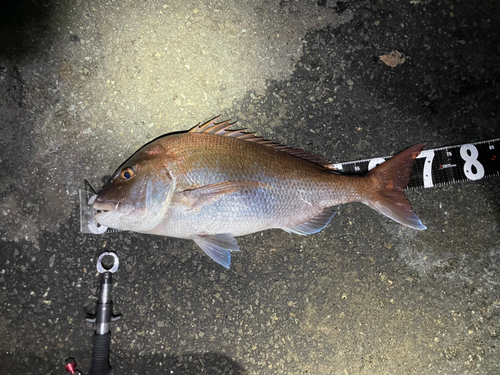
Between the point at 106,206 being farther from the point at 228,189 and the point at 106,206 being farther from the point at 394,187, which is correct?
the point at 394,187

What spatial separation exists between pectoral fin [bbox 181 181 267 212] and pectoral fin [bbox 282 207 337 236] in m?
0.59

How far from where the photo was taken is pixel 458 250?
2473mm

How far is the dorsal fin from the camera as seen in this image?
2.27 meters

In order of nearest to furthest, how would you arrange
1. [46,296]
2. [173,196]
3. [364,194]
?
1. [173,196]
2. [364,194]
3. [46,296]

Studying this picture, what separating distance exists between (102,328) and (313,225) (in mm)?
1805

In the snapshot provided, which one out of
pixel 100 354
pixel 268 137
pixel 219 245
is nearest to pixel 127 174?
pixel 219 245

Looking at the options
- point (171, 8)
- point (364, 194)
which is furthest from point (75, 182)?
point (364, 194)

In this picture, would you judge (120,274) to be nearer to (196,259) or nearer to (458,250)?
(196,259)

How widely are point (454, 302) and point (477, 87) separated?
1.84 metres

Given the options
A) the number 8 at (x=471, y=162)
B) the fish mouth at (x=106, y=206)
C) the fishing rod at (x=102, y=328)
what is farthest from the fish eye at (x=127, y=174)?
the number 8 at (x=471, y=162)

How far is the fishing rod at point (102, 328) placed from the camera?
7.32 feet

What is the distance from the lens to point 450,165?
8.14ft

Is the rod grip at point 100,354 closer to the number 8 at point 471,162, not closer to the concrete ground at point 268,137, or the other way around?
the concrete ground at point 268,137

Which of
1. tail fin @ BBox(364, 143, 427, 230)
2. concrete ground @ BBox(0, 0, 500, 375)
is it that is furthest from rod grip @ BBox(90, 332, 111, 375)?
tail fin @ BBox(364, 143, 427, 230)
